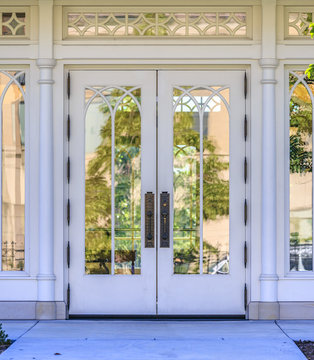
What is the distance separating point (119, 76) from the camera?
338 inches

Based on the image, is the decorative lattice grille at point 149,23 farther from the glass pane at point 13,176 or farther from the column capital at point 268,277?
the column capital at point 268,277

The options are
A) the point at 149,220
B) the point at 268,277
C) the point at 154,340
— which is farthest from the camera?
the point at 149,220

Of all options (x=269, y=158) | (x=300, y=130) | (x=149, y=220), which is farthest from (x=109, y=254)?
(x=300, y=130)

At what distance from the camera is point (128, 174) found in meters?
8.59

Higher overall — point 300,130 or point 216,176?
point 300,130

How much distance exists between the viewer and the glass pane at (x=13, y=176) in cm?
855

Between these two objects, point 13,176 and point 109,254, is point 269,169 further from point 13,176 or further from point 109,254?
point 13,176

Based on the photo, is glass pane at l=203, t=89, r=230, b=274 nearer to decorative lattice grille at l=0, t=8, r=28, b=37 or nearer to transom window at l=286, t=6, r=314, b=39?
transom window at l=286, t=6, r=314, b=39

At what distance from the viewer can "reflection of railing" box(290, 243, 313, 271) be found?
28.1 feet

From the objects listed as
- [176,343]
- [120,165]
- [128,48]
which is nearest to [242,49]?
[128,48]

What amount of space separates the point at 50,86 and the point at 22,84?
327 millimetres

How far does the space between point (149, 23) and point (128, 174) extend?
1.62 m

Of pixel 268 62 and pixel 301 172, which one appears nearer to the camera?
pixel 268 62

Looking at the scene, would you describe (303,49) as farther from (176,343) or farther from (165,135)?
(176,343)
